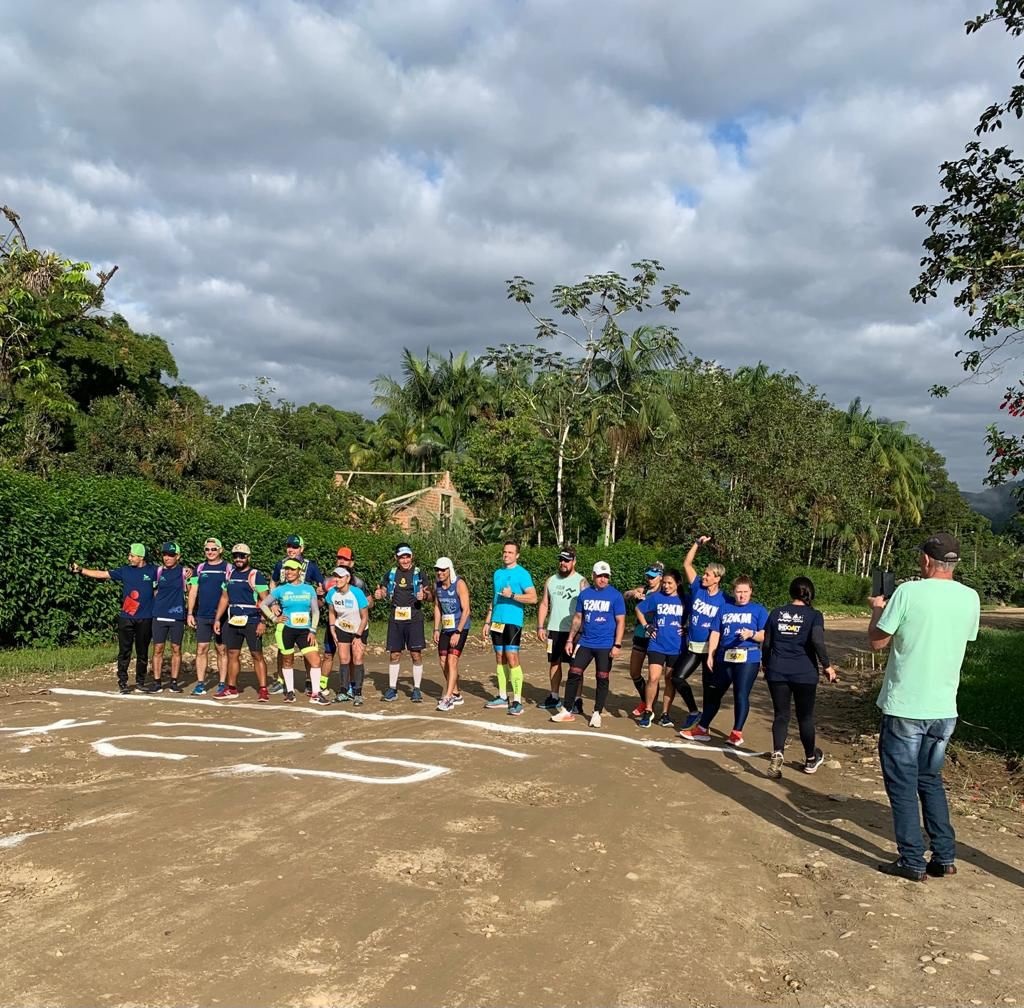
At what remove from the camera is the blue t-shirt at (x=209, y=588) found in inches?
404

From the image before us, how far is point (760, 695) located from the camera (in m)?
12.4

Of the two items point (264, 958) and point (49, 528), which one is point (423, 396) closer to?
point (49, 528)

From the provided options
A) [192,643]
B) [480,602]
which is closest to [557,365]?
[480,602]

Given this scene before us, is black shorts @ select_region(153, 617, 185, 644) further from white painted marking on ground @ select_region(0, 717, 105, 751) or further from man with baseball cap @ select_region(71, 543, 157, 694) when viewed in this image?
white painted marking on ground @ select_region(0, 717, 105, 751)

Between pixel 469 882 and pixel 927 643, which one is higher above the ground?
pixel 927 643

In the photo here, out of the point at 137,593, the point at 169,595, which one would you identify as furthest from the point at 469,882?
the point at 137,593

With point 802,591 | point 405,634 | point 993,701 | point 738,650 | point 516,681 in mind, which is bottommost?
point 993,701

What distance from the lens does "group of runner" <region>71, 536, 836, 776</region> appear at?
29.1ft

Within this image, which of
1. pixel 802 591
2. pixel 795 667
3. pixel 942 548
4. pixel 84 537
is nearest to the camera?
pixel 942 548

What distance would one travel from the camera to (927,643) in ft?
16.4

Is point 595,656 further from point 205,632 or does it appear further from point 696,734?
point 205,632

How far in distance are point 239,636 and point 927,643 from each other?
7.65 metres

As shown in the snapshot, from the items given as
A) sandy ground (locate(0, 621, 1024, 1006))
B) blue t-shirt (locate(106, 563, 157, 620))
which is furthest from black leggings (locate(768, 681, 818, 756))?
blue t-shirt (locate(106, 563, 157, 620))

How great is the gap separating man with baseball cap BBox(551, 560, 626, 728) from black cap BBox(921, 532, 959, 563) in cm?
417
